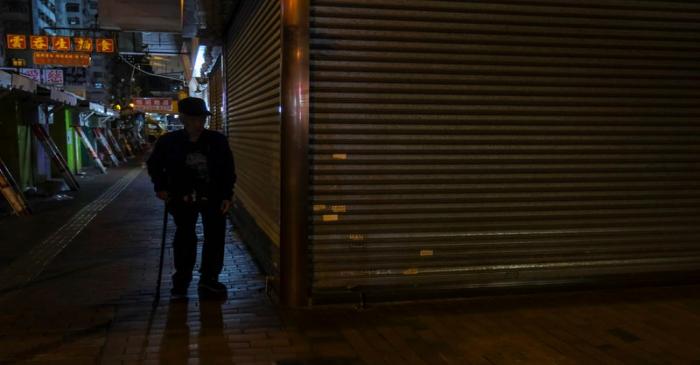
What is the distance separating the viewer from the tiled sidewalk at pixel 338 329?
4031mm

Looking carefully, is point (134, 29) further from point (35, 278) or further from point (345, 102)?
point (345, 102)

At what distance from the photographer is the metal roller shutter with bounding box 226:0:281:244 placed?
219 inches

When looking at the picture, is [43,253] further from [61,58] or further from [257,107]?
[61,58]

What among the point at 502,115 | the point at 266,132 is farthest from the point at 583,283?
the point at 266,132

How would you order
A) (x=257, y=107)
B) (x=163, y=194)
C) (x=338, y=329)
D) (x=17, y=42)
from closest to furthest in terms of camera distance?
1. (x=338, y=329)
2. (x=163, y=194)
3. (x=257, y=107)
4. (x=17, y=42)

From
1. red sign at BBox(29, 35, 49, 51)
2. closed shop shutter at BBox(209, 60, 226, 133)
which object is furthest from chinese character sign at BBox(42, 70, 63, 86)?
closed shop shutter at BBox(209, 60, 226, 133)

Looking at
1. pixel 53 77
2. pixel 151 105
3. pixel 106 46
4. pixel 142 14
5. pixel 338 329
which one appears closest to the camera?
pixel 338 329

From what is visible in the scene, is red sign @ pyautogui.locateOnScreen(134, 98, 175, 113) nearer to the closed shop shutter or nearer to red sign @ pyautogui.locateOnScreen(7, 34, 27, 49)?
red sign @ pyautogui.locateOnScreen(7, 34, 27, 49)

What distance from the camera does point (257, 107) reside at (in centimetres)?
680

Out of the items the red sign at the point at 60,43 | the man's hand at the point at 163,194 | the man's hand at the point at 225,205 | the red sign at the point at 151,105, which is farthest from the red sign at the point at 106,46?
the red sign at the point at 151,105

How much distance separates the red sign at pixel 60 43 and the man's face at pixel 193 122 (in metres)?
16.9

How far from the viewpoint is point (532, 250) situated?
530cm

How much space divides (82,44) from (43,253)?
14338 mm

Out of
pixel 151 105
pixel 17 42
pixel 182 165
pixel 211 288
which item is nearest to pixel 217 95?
pixel 182 165
